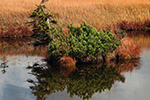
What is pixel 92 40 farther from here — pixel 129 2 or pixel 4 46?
pixel 129 2

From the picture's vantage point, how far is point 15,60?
15.3 meters

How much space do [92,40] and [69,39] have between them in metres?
1.37

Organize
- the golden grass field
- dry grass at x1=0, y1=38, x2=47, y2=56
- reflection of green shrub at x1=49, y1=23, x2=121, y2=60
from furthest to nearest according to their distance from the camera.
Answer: the golden grass field
dry grass at x1=0, y1=38, x2=47, y2=56
reflection of green shrub at x1=49, y1=23, x2=121, y2=60

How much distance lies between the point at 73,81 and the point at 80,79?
1.47 feet

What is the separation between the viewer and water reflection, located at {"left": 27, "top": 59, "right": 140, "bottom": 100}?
10.2 m

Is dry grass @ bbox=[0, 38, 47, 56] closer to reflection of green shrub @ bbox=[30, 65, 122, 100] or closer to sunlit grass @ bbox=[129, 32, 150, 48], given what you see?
reflection of green shrub @ bbox=[30, 65, 122, 100]

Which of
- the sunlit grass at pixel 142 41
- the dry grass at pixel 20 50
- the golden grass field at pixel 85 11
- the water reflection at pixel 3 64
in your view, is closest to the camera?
the water reflection at pixel 3 64

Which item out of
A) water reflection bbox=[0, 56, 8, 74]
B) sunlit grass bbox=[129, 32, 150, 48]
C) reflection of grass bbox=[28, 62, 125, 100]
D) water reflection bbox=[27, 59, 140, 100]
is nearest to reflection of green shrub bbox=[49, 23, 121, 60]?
water reflection bbox=[27, 59, 140, 100]

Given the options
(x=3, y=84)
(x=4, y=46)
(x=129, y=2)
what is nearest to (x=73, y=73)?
(x=3, y=84)

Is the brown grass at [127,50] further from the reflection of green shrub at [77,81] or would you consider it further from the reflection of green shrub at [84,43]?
the reflection of green shrub at [77,81]

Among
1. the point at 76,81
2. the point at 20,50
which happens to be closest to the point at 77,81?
the point at 76,81

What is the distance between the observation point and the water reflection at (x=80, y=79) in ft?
33.4

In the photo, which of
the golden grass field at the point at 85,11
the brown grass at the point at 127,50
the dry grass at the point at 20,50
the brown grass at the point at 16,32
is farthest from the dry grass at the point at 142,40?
the brown grass at the point at 16,32

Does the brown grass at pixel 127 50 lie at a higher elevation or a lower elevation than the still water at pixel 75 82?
higher
